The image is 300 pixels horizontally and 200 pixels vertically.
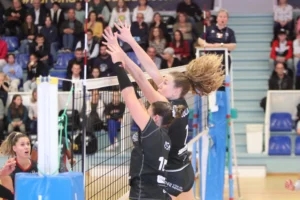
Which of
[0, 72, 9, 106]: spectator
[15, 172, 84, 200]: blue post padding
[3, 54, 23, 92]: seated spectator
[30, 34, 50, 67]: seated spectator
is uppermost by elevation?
[30, 34, 50, 67]: seated spectator

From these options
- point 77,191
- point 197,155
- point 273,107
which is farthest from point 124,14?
point 77,191

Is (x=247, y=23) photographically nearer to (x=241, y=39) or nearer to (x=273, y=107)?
(x=241, y=39)

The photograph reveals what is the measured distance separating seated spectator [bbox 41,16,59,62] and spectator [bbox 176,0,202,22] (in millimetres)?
3168

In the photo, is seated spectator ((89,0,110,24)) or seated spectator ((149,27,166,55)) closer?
seated spectator ((149,27,166,55))

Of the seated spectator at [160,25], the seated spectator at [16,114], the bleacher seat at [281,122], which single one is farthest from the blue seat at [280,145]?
the seated spectator at [16,114]

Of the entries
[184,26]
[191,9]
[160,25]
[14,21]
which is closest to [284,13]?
[191,9]

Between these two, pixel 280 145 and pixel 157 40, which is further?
pixel 157 40

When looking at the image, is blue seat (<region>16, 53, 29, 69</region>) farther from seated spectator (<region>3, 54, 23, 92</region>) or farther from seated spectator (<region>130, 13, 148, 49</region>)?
seated spectator (<region>130, 13, 148, 49</region>)

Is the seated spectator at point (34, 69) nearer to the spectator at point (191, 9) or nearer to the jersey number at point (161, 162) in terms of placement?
the spectator at point (191, 9)

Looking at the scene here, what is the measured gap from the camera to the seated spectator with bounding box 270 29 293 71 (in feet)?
55.2

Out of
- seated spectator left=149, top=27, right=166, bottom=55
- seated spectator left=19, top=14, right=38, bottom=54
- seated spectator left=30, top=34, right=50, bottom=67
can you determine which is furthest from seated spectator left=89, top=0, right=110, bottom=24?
seated spectator left=149, top=27, right=166, bottom=55

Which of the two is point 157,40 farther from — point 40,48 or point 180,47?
point 40,48

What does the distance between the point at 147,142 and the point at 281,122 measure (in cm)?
1096

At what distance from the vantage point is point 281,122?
15.7 m
